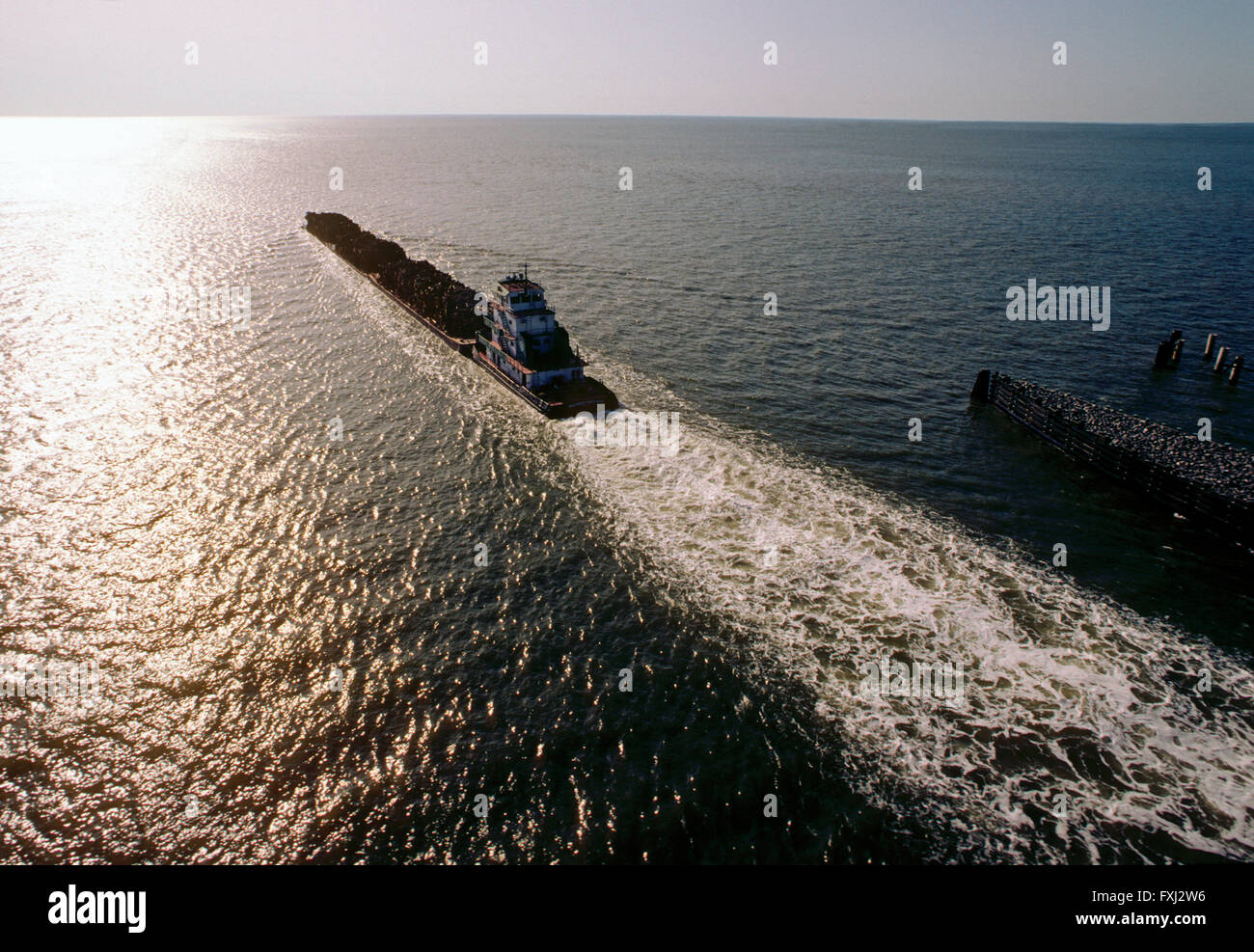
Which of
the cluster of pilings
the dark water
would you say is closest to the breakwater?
the dark water

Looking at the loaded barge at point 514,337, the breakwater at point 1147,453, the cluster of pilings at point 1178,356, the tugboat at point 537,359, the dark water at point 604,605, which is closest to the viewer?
the dark water at point 604,605

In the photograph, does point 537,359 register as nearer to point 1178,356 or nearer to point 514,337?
point 514,337

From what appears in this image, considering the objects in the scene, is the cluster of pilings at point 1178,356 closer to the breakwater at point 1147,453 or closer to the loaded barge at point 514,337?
the breakwater at point 1147,453

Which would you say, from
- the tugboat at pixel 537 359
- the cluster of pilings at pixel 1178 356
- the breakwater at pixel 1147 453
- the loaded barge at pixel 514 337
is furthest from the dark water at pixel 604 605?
the loaded barge at pixel 514 337

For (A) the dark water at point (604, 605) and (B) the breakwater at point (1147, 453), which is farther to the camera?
(B) the breakwater at point (1147, 453)

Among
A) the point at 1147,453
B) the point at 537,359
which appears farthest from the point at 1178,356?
the point at 537,359

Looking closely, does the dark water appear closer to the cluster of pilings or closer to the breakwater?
the breakwater
